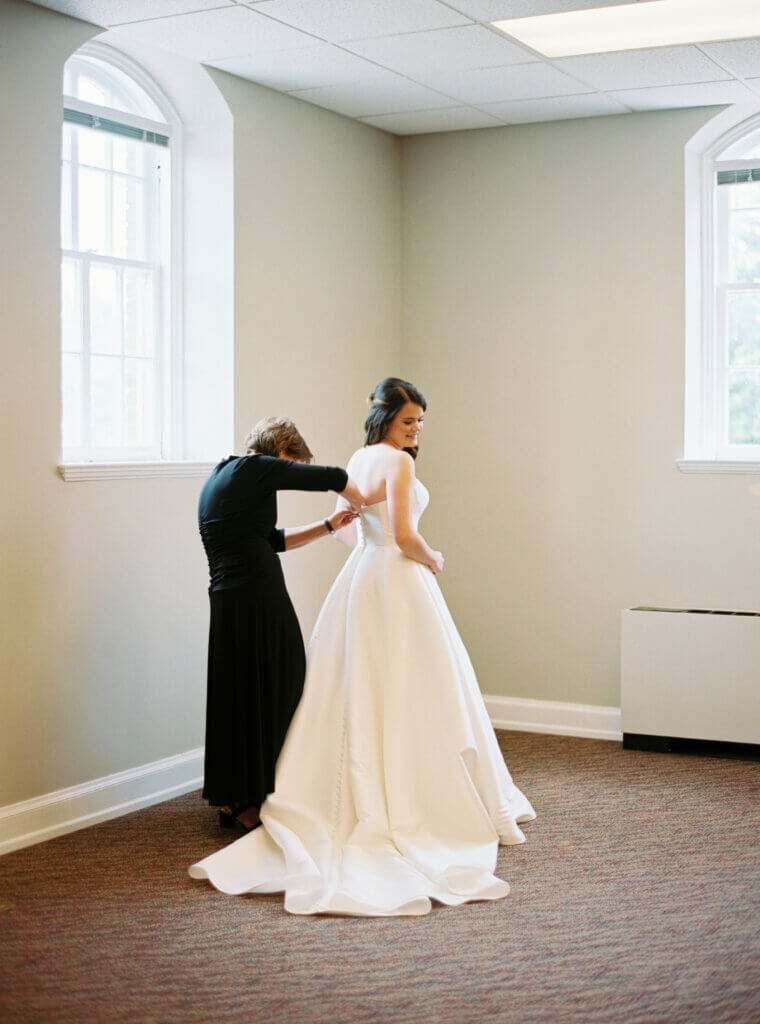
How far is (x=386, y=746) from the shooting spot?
13.9 ft

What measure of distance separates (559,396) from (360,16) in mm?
2306

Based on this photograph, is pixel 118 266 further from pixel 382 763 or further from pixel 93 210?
pixel 382 763

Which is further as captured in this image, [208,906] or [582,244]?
[582,244]

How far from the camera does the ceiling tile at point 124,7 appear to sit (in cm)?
426

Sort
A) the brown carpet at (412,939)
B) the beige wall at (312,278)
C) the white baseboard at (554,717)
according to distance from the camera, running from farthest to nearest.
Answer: the white baseboard at (554,717), the beige wall at (312,278), the brown carpet at (412,939)

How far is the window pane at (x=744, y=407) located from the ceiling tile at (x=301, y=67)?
2.25 metres

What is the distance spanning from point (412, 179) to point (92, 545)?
2910 millimetres

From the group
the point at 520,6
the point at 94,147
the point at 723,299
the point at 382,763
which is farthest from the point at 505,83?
the point at 382,763

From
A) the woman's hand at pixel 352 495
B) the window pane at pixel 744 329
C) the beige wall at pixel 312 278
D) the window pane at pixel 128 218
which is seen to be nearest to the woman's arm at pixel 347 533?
the woman's hand at pixel 352 495

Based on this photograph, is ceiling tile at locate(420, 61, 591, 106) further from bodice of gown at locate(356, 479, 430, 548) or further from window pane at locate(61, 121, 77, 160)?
bodice of gown at locate(356, 479, 430, 548)

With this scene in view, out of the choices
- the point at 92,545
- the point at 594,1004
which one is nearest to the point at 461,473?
the point at 92,545

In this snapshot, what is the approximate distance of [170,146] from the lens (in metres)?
5.27

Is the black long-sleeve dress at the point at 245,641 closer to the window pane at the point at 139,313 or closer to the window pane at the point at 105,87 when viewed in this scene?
the window pane at the point at 139,313

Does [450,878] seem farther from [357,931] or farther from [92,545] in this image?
[92,545]
